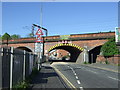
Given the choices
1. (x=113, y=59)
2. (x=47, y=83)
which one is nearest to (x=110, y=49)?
(x=113, y=59)

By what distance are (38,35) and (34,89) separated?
622 inches

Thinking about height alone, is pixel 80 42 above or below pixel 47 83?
above

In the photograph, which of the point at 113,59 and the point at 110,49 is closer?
the point at 113,59

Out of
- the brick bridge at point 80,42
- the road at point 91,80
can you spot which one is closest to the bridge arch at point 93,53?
the brick bridge at point 80,42

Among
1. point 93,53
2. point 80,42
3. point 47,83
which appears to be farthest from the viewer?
point 93,53

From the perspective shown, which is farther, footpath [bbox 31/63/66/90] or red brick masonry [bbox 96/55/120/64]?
red brick masonry [bbox 96/55/120/64]

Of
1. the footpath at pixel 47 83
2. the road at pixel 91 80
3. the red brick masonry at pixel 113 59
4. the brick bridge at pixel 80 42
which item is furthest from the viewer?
the brick bridge at pixel 80 42

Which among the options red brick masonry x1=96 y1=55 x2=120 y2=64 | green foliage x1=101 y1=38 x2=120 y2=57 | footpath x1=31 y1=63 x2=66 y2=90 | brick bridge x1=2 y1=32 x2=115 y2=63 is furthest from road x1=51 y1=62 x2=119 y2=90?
brick bridge x1=2 y1=32 x2=115 y2=63

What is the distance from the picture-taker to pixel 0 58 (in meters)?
6.50

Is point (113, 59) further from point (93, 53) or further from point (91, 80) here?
point (91, 80)

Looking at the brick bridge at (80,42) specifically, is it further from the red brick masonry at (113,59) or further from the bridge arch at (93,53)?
the red brick masonry at (113,59)

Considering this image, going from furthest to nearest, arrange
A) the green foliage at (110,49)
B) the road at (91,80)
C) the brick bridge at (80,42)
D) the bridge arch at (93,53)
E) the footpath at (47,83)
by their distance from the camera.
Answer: the bridge arch at (93,53), the brick bridge at (80,42), the green foliage at (110,49), the road at (91,80), the footpath at (47,83)

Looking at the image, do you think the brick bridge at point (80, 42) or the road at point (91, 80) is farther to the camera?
the brick bridge at point (80, 42)

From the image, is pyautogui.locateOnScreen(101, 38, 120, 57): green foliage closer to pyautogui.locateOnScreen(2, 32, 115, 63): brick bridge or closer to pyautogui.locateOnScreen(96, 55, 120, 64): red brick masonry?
pyautogui.locateOnScreen(96, 55, 120, 64): red brick masonry
